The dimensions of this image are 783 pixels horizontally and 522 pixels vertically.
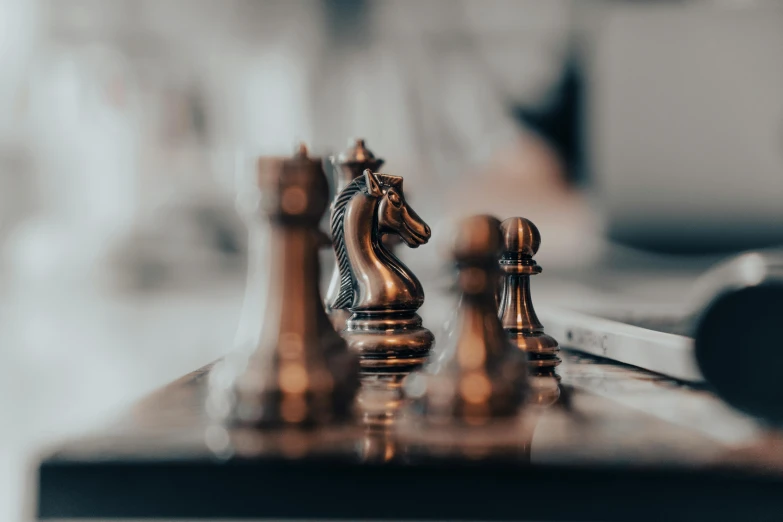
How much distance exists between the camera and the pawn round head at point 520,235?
840 millimetres

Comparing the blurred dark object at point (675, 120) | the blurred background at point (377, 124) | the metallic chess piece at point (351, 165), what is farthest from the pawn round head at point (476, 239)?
the blurred dark object at point (675, 120)

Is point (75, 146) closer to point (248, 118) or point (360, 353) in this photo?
point (248, 118)

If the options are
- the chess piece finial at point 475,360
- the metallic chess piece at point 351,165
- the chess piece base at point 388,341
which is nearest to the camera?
the chess piece finial at point 475,360

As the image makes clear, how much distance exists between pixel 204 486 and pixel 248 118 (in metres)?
2.79

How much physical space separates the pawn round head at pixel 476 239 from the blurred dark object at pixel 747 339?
16 cm

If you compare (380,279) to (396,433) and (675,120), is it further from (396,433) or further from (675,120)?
(675,120)

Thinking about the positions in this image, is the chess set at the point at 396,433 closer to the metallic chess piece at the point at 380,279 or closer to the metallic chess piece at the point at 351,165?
the metallic chess piece at the point at 380,279

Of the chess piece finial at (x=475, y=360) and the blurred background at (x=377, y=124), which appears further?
the blurred background at (x=377, y=124)

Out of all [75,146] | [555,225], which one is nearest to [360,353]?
[555,225]

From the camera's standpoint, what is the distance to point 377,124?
10.3 ft

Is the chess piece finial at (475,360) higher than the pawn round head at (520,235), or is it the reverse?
the pawn round head at (520,235)

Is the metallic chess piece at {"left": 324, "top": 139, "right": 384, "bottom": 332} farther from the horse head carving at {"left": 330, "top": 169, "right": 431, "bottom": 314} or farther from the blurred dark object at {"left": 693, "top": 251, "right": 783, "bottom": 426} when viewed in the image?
the blurred dark object at {"left": 693, "top": 251, "right": 783, "bottom": 426}

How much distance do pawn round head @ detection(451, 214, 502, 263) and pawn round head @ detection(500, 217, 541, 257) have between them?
0.19m

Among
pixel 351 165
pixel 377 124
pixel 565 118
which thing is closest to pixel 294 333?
pixel 351 165
